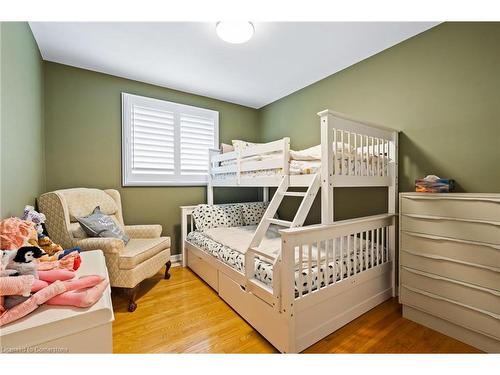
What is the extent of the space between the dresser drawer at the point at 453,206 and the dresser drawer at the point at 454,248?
6.8 inches

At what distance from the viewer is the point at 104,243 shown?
194 centimetres

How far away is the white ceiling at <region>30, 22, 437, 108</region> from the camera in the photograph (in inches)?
77.2

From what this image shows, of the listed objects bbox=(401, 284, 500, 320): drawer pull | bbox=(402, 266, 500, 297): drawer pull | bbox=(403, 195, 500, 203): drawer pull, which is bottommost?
bbox=(401, 284, 500, 320): drawer pull

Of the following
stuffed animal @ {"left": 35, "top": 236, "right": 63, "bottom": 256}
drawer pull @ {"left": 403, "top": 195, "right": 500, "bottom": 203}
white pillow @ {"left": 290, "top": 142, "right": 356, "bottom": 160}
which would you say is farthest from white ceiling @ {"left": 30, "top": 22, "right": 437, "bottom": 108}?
stuffed animal @ {"left": 35, "top": 236, "right": 63, "bottom": 256}

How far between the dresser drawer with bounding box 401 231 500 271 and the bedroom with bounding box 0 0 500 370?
1cm

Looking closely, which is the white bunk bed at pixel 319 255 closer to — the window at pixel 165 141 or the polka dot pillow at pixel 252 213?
the polka dot pillow at pixel 252 213

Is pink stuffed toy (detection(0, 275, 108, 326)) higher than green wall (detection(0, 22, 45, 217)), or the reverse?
green wall (detection(0, 22, 45, 217))

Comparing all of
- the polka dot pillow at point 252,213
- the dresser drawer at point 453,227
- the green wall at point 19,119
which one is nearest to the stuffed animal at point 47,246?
the green wall at point 19,119

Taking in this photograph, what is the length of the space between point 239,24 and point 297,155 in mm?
1152

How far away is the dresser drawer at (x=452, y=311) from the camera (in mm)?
1432

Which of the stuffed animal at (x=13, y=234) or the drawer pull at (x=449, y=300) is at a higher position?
the stuffed animal at (x=13, y=234)

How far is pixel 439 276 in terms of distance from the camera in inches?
65.3

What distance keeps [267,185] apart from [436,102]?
1644 millimetres

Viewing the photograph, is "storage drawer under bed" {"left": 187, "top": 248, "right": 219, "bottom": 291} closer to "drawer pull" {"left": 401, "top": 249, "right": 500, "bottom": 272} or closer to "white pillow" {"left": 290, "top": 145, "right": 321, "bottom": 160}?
"white pillow" {"left": 290, "top": 145, "right": 321, "bottom": 160}
